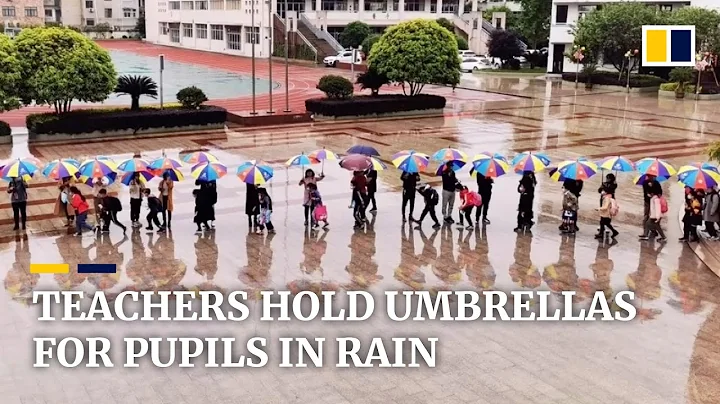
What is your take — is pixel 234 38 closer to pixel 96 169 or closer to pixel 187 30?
pixel 187 30

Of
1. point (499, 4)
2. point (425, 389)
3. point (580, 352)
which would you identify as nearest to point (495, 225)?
point (580, 352)

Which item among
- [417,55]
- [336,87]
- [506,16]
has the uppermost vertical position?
[506,16]

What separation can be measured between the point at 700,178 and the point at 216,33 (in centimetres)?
6817

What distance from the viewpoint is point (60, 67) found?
2300cm

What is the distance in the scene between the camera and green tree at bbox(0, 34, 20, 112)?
72.9ft

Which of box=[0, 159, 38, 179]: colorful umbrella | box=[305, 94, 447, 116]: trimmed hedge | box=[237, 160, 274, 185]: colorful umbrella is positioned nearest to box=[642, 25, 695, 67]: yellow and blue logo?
box=[305, 94, 447, 116]: trimmed hedge

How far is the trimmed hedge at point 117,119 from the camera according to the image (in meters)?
23.8

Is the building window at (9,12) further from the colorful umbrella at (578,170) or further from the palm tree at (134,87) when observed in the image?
the colorful umbrella at (578,170)

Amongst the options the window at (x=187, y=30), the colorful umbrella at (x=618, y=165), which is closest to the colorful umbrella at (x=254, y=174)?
the colorful umbrella at (x=618, y=165)

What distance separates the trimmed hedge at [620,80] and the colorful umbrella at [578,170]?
105 feet

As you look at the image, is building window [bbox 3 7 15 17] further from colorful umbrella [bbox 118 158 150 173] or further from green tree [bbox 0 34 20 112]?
colorful umbrella [bbox 118 158 150 173]

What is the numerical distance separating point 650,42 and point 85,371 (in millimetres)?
33664

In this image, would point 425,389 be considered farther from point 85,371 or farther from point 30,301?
point 30,301

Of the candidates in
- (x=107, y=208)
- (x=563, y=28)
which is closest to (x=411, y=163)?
(x=107, y=208)
